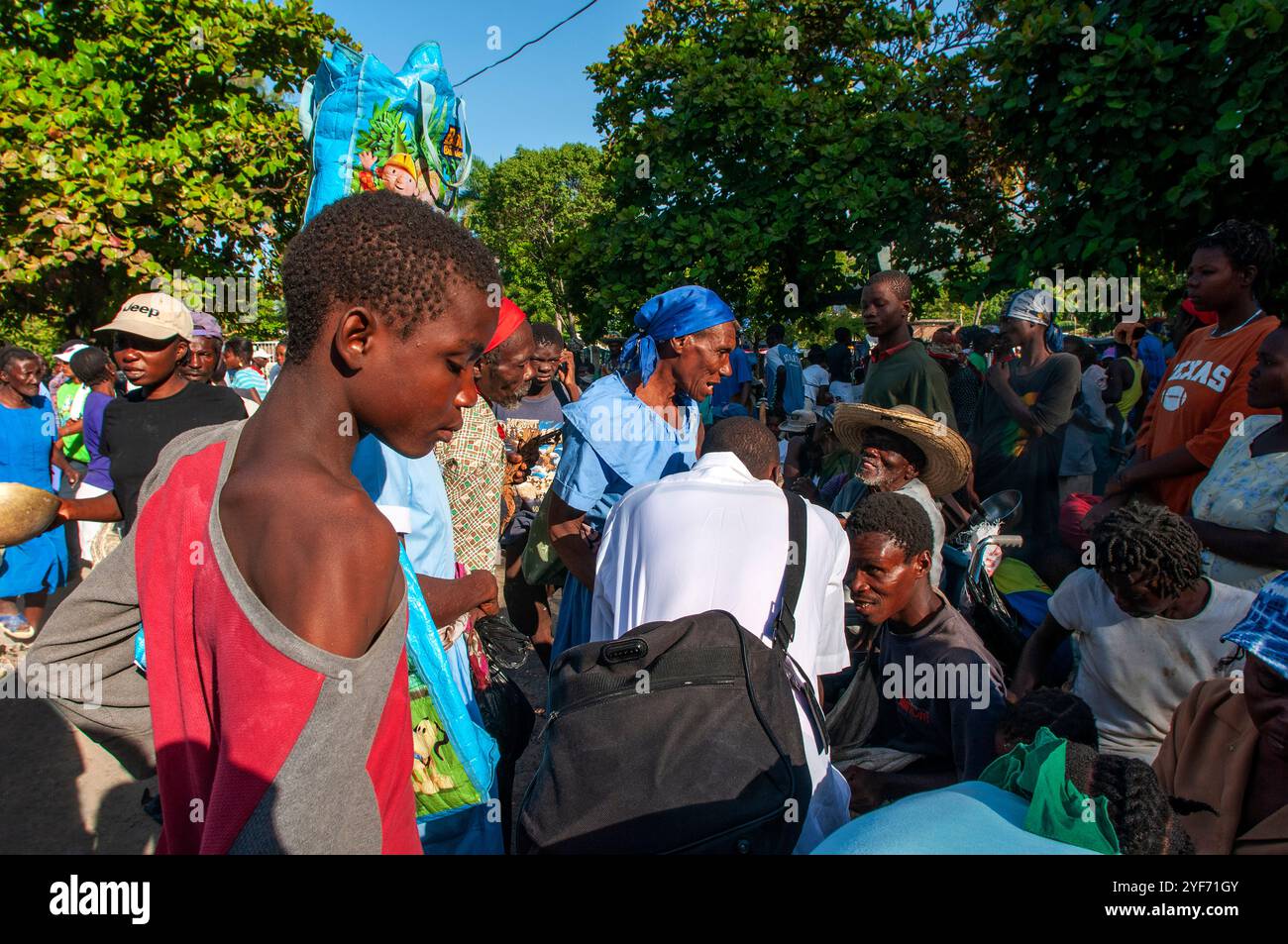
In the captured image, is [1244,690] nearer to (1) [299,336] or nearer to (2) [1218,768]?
(2) [1218,768]

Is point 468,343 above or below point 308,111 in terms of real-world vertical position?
below

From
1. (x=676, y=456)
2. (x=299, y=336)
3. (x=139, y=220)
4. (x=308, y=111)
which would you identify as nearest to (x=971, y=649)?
(x=676, y=456)

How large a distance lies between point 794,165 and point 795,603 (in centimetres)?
752

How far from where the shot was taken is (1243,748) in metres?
1.89

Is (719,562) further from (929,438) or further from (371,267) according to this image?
(929,438)

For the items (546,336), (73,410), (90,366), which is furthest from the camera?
(73,410)

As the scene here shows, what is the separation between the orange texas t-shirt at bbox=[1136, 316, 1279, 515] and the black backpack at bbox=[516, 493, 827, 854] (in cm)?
239

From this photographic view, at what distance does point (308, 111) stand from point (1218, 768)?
406 centimetres

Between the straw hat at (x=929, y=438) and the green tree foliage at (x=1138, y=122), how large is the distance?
8.51 ft

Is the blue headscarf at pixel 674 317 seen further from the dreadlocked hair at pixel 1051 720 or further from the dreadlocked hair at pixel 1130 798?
the dreadlocked hair at pixel 1130 798

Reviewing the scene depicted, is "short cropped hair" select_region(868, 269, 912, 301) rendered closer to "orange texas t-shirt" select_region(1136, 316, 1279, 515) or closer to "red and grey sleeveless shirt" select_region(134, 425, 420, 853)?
"orange texas t-shirt" select_region(1136, 316, 1279, 515)

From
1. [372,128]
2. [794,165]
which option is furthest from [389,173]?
[794,165]

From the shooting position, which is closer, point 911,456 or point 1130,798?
point 1130,798
